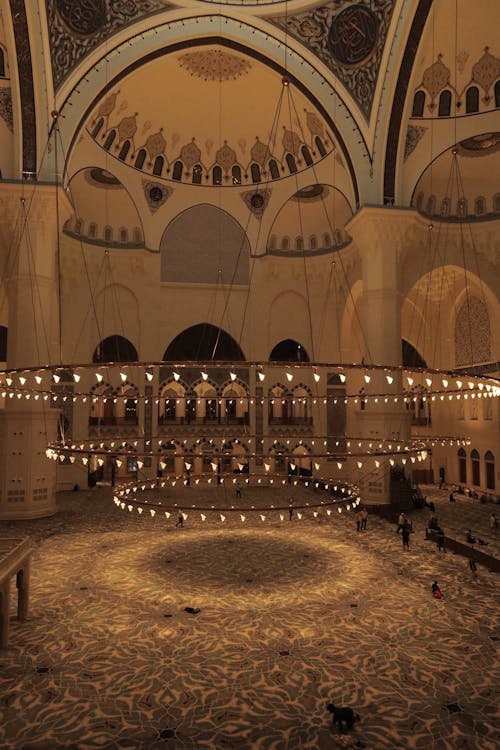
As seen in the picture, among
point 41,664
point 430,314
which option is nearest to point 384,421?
point 430,314

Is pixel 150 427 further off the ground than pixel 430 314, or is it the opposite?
pixel 430 314

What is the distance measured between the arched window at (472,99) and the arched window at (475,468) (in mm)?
10945

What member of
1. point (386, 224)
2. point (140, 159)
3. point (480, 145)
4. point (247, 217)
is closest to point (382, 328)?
point (386, 224)

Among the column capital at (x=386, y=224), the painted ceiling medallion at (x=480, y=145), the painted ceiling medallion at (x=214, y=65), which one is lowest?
the column capital at (x=386, y=224)

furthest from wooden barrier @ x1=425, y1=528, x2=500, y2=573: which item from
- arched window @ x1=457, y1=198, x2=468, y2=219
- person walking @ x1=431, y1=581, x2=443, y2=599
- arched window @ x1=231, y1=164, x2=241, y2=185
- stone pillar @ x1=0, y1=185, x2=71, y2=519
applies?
arched window @ x1=231, y1=164, x2=241, y2=185

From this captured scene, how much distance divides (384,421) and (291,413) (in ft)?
23.7

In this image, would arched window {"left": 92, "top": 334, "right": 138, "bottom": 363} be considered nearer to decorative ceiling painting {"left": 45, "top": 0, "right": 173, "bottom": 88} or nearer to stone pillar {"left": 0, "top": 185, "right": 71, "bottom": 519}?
stone pillar {"left": 0, "top": 185, "right": 71, "bottom": 519}

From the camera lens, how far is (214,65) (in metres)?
17.6

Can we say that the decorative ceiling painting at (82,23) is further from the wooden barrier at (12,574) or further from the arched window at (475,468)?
the arched window at (475,468)

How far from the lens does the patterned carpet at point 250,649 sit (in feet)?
17.3

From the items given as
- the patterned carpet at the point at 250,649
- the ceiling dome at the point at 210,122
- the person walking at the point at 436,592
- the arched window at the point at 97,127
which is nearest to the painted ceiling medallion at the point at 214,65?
the ceiling dome at the point at 210,122

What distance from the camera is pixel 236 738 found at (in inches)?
202

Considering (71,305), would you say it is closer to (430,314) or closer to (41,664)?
(430,314)

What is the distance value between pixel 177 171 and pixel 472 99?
403 inches
